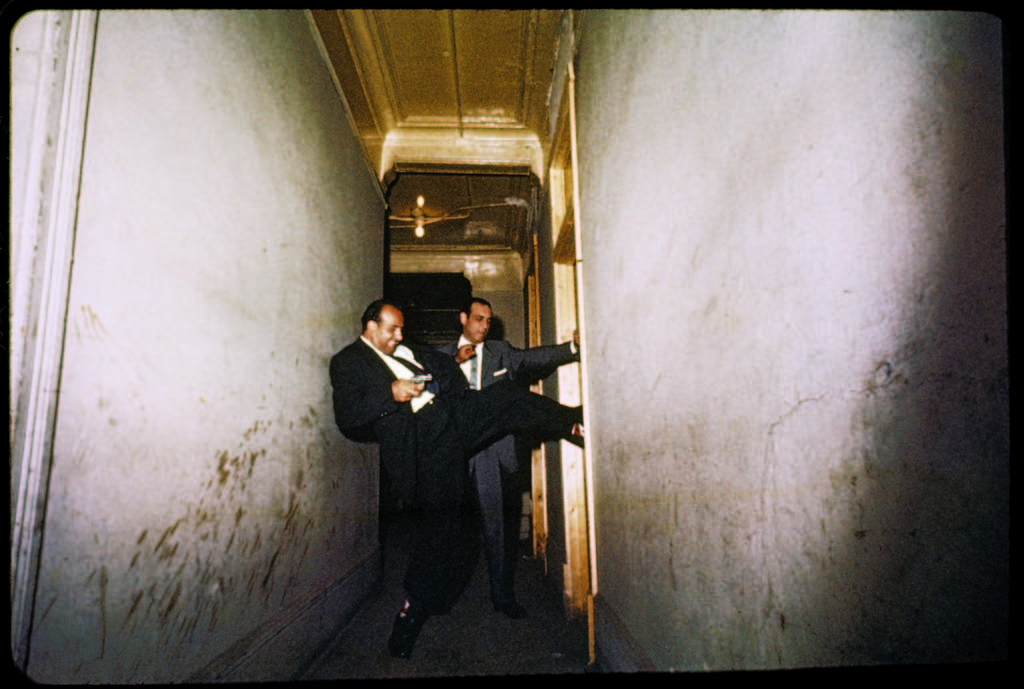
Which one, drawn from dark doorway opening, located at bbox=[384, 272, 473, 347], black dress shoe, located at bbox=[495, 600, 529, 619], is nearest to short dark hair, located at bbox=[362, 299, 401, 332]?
black dress shoe, located at bbox=[495, 600, 529, 619]

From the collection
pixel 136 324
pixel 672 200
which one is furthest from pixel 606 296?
pixel 136 324

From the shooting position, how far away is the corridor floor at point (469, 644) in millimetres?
2223

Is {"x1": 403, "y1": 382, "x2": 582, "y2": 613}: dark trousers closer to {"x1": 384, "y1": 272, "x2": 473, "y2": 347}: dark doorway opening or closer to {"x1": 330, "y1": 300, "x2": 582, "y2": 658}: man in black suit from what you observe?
{"x1": 330, "y1": 300, "x2": 582, "y2": 658}: man in black suit

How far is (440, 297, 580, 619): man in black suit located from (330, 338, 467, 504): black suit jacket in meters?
0.61

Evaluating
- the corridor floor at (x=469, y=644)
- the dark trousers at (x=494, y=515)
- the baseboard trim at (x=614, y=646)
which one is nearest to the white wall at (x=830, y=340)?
the baseboard trim at (x=614, y=646)

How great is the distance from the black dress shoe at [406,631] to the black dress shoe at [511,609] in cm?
55

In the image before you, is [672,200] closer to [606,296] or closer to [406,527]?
[606,296]

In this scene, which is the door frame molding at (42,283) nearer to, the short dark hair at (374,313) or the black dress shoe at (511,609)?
the short dark hair at (374,313)

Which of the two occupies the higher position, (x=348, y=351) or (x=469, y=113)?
(x=469, y=113)

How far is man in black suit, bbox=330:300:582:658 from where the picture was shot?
Answer: 2514 millimetres

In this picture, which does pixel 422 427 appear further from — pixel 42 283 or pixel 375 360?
pixel 42 283

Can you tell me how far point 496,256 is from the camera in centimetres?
802

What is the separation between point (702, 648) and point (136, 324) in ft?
5.73

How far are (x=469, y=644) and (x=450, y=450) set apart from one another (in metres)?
1.03
